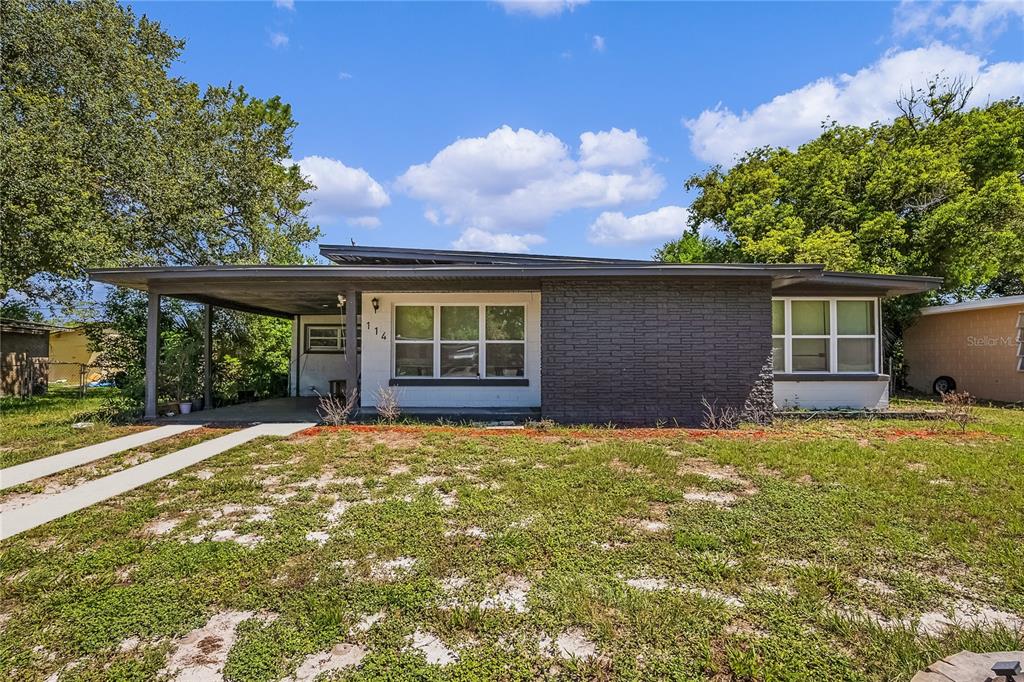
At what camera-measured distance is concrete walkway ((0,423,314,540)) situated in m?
4.35

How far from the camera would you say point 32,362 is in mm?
17234

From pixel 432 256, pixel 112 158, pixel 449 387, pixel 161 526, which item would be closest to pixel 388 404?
pixel 449 387

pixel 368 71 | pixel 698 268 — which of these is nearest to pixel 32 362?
pixel 368 71

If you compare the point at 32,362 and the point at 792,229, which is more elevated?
the point at 792,229

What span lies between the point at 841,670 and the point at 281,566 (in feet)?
10.6

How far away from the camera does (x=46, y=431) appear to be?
855 centimetres

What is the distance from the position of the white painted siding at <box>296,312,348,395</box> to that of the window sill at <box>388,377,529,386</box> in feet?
16.8

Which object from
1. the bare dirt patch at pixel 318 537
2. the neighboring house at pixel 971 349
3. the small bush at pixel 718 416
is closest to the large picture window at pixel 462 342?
the small bush at pixel 718 416

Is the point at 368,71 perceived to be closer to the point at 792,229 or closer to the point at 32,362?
the point at 792,229

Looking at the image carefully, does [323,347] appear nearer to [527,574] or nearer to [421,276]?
[421,276]

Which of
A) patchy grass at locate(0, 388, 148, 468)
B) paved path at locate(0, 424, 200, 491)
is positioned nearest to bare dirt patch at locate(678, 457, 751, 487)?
paved path at locate(0, 424, 200, 491)

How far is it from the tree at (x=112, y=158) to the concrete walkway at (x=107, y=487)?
933 cm

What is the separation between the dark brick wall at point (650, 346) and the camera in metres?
8.98

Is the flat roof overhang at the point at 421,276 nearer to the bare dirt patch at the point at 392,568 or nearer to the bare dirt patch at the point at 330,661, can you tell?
the bare dirt patch at the point at 392,568
